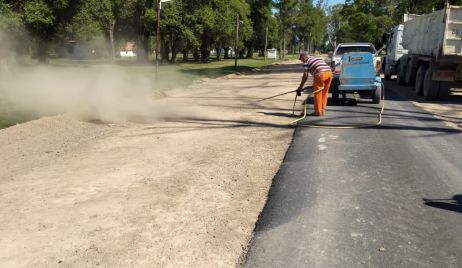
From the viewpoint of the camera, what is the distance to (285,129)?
1034cm

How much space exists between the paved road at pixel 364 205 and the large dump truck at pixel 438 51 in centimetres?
674

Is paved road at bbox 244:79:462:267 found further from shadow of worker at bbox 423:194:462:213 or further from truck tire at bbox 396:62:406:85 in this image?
truck tire at bbox 396:62:406:85

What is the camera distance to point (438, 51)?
596 inches

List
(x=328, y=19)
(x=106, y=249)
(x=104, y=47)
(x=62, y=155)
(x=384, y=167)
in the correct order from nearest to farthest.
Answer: (x=106, y=249)
(x=384, y=167)
(x=62, y=155)
(x=104, y=47)
(x=328, y=19)

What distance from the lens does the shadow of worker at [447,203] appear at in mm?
5285

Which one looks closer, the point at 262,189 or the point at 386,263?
the point at 386,263

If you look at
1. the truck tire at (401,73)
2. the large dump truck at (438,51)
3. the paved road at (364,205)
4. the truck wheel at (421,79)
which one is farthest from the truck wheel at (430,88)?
the paved road at (364,205)

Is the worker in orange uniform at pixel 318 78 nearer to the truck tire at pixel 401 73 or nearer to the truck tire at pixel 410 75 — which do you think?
the truck tire at pixel 410 75

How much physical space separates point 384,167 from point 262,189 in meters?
2.09

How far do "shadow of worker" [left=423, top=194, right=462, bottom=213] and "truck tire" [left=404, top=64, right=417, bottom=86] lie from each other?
16.2 metres

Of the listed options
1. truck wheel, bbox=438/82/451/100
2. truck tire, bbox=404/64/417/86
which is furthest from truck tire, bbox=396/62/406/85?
truck wheel, bbox=438/82/451/100

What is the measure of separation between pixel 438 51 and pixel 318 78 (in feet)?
19.3

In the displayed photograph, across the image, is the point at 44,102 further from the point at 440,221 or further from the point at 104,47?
the point at 104,47

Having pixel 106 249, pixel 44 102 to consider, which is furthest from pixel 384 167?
pixel 44 102
